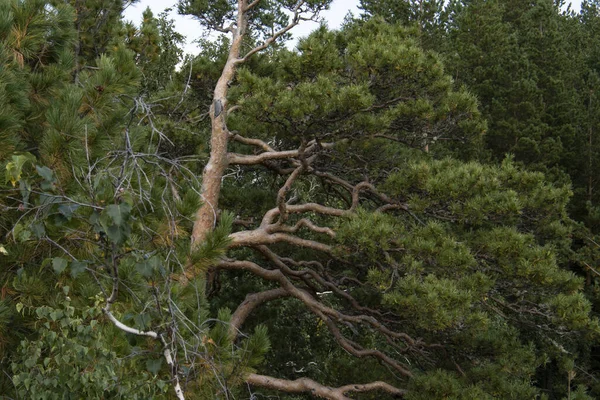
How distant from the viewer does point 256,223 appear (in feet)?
30.4

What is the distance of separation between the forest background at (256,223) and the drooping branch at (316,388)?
3 centimetres

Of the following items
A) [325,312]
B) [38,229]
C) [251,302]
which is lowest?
[251,302]

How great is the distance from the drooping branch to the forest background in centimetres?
3

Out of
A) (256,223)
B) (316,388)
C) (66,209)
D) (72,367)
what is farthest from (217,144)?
(66,209)

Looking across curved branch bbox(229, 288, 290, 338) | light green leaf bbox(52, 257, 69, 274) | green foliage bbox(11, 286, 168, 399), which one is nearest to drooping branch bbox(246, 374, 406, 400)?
curved branch bbox(229, 288, 290, 338)

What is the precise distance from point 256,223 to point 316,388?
2.76 m

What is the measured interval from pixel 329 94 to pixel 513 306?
9.05ft

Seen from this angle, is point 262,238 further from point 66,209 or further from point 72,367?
point 66,209

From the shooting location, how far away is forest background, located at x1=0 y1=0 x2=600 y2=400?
286 cm

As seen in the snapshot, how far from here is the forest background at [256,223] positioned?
2.86 metres

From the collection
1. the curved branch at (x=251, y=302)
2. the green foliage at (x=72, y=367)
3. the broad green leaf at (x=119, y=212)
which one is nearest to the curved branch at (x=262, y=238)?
the curved branch at (x=251, y=302)

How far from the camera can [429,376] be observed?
6473 mm

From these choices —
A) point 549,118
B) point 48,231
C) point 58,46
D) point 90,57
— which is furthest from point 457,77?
point 48,231

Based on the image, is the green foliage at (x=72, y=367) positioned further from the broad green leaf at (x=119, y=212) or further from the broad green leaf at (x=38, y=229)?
the broad green leaf at (x=119, y=212)
